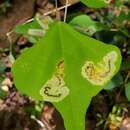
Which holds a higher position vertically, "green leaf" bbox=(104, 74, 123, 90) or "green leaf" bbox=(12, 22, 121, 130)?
"green leaf" bbox=(12, 22, 121, 130)

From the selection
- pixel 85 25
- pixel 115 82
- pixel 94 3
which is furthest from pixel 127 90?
pixel 94 3

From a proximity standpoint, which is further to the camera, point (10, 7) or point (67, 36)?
point (10, 7)

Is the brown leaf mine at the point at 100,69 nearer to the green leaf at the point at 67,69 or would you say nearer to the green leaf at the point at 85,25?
the green leaf at the point at 67,69

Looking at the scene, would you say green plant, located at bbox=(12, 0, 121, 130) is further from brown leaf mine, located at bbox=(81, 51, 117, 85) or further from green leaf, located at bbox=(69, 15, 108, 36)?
green leaf, located at bbox=(69, 15, 108, 36)

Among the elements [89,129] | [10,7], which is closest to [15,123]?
[89,129]

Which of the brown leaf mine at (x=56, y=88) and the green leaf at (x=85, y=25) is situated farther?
the green leaf at (x=85, y=25)

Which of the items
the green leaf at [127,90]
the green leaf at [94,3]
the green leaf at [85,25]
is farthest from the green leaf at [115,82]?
the green leaf at [94,3]

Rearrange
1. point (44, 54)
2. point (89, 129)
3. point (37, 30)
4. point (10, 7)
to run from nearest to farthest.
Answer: point (44, 54) → point (37, 30) → point (89, 129) → point (10, 7)

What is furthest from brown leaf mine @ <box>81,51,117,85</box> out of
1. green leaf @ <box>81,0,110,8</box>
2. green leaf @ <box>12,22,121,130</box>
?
green leaf @ <box>81,0,110,8</box>

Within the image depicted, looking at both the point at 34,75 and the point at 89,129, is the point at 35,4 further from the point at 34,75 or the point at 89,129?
the point at 34,75
